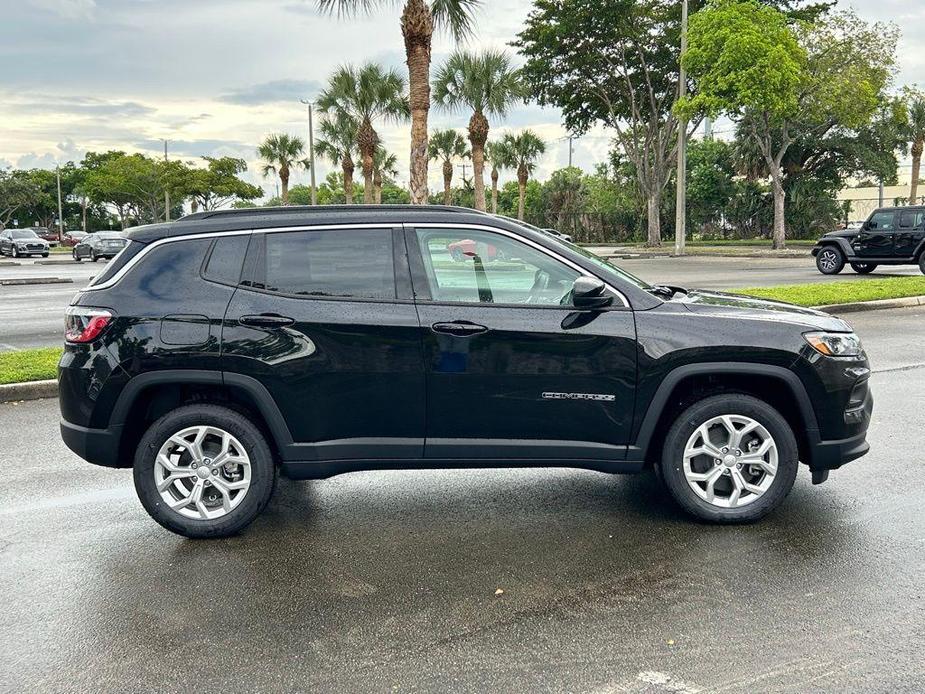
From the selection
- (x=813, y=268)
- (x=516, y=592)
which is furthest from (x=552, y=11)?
(x=516, y=592)

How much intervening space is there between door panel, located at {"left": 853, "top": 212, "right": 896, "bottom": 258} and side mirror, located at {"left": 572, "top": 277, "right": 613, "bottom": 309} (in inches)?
745

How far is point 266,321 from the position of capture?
4.36m

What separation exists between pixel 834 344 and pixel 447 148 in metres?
60.5

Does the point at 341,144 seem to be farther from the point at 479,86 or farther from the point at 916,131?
the point at 916,131

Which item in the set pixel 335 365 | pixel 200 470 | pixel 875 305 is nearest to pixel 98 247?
pixel 875 305

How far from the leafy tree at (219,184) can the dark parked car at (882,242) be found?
5241cm

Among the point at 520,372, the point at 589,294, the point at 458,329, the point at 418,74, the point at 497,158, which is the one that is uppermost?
the point at 497,158

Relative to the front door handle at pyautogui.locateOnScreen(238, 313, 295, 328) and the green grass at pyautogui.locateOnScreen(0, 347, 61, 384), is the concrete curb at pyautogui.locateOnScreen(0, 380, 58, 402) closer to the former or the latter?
the green grass at pyautogui.locateOnScreen(0, 347, 61, 384)

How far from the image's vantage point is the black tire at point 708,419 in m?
4.43

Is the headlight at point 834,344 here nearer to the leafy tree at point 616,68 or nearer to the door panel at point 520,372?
the door panel at point 520,372

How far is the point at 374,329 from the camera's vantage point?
4352mm

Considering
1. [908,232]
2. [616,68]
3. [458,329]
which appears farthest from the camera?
[616,68]

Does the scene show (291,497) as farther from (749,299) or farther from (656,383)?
(749,299)

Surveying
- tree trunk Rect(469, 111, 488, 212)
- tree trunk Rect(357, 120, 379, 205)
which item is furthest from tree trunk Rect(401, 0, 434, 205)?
tree trunk Rect(357, 120, 379, 205)
